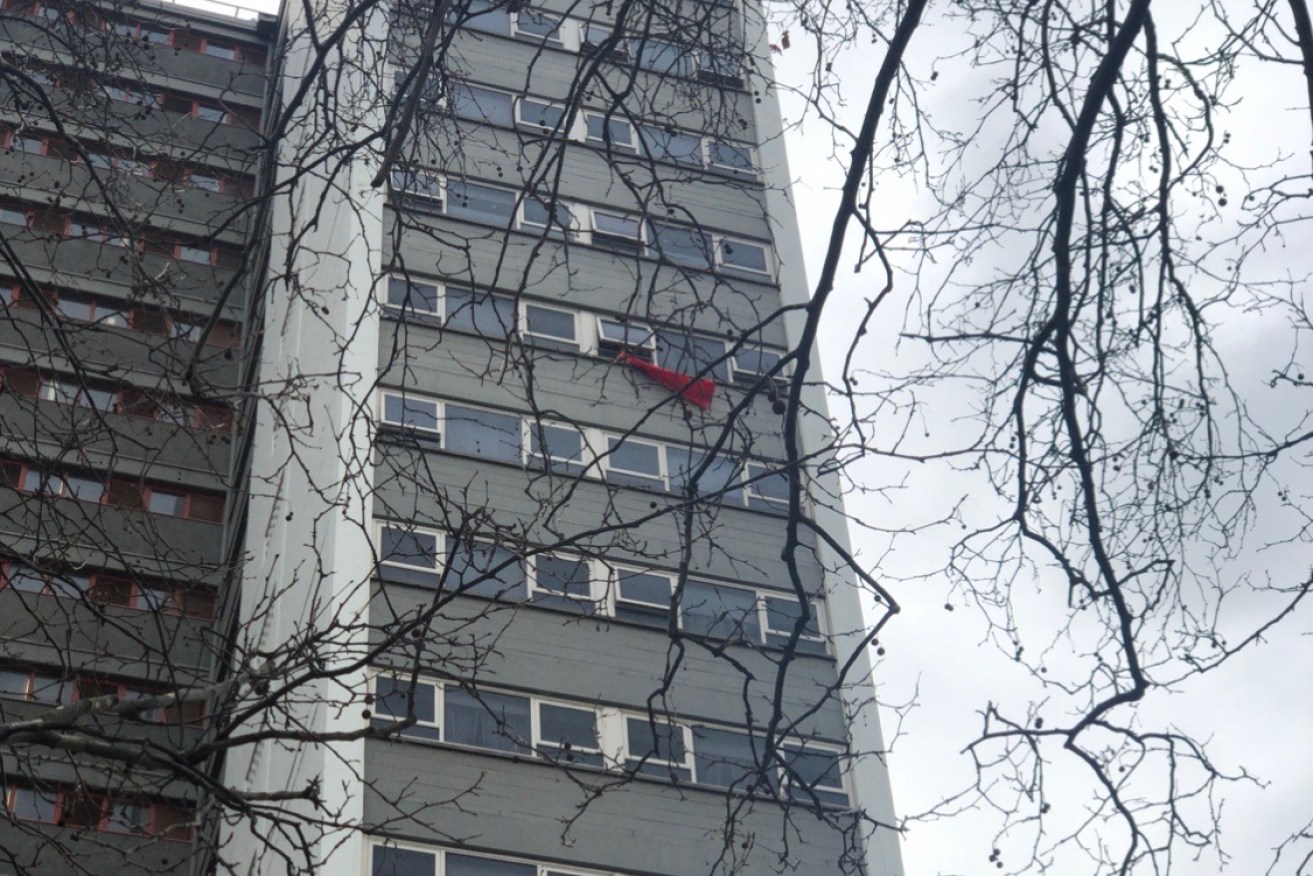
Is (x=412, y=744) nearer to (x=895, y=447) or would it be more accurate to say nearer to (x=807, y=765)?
(x=807, y=765)

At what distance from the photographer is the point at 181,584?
616 centimetres

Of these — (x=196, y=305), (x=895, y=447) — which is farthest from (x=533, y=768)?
(x=895, y=447)

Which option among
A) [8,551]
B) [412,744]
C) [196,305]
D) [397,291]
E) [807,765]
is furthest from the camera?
[196,305]

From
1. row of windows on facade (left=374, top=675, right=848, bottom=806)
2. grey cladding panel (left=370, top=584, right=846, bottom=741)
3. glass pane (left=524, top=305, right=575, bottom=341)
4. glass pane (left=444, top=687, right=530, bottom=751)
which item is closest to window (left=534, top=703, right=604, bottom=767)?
row of windows on facade (left=374, top=675, right=848, bottom=806)

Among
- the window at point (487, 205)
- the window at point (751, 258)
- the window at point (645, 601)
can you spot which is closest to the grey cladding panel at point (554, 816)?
the window at point (645, 601)

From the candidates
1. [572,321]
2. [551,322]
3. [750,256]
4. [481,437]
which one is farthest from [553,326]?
[750,256]

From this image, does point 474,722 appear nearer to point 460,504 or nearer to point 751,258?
point 460,504

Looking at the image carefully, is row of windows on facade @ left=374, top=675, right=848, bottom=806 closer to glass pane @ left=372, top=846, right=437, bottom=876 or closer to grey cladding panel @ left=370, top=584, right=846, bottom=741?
grey cladding panel @ left=370, top=584, right=846, bottom=741

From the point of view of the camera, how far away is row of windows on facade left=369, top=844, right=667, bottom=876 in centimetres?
1745

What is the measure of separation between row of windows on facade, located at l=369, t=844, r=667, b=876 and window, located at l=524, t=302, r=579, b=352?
25.1 feet

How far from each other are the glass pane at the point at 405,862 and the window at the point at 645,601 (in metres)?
4.42

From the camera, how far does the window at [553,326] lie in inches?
930

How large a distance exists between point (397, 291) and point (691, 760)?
25.2 ft

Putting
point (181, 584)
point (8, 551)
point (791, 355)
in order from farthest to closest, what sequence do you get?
point (181, 584)
point (8, 551)
point (791, 355)
